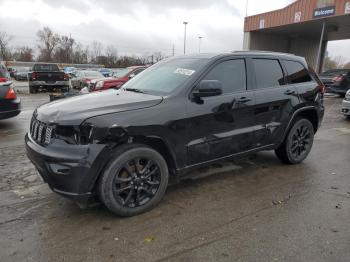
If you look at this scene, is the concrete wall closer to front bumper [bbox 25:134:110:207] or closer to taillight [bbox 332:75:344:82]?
taillight [bbox 332:75:344:82]

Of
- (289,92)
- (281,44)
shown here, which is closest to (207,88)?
(289,92)

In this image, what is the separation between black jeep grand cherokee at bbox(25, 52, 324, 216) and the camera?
3.13 metres

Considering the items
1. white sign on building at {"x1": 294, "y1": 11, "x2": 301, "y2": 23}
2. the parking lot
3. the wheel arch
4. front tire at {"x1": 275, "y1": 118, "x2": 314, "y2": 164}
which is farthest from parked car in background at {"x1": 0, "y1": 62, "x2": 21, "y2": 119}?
white sign on building at {"x1": 294, "y1": 11, "x2": 301, "y2": 23}

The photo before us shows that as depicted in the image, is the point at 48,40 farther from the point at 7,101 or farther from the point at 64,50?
the point at 7,101

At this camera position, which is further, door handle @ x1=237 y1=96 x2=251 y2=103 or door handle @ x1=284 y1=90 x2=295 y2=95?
door handle @ x1=284 y1=90 x2=295 y2=95

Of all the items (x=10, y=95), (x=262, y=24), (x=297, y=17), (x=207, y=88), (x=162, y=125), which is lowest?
(x=10, y=95)

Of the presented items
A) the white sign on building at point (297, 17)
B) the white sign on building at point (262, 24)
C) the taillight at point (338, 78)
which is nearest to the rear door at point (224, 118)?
the taillight at point (338, 78)

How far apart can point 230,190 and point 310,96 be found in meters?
2.24

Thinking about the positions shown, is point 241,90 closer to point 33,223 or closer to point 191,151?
point 191,151

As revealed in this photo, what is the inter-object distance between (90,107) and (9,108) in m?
5.55

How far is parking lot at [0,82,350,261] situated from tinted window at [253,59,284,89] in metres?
1.37

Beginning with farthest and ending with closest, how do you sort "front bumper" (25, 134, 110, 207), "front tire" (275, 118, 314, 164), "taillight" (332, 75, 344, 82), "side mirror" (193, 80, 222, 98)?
"taillight" (332, 75, 344, 82), "front tire" (275, 118, 314, 164), "side mirror" (193, 80, 222, 98), "front bumper" (25, 134, 110, 207)

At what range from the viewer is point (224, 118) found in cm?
406

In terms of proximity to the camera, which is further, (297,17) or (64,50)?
(64,50)
